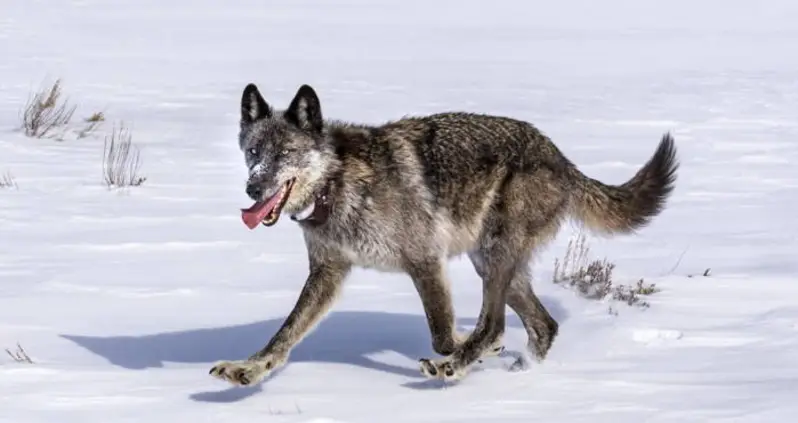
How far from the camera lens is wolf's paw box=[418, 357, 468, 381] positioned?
558cm

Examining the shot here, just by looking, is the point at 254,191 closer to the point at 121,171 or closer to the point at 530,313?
the point at 530,313

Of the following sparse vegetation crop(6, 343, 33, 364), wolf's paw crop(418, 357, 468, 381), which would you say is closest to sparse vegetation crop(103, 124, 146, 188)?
sparse vegetation crop(6, 343, 33, 364)

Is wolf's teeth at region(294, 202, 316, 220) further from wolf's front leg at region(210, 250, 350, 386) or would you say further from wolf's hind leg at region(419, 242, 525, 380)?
wolf's hind leg at region(419, 242, 525, 380)

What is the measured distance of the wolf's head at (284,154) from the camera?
5.75m

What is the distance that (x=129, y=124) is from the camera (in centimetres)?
1397

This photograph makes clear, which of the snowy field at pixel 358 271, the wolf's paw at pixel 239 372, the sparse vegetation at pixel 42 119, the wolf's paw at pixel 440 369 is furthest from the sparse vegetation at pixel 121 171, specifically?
the wolf's paw at pixel 440 369

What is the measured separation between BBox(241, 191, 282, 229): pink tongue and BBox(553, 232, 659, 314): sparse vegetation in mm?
2063

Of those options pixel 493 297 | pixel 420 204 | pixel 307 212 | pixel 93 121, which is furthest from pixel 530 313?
pixel 93 121

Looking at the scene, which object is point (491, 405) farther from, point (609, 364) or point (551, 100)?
point (551, 100)

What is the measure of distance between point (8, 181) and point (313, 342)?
183 inches

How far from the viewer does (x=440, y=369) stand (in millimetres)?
5590

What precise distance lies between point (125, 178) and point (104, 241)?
2.03 m

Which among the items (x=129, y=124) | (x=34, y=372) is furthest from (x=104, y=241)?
(x=129, y=124)

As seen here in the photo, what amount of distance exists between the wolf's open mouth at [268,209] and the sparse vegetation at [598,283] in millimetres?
1985
